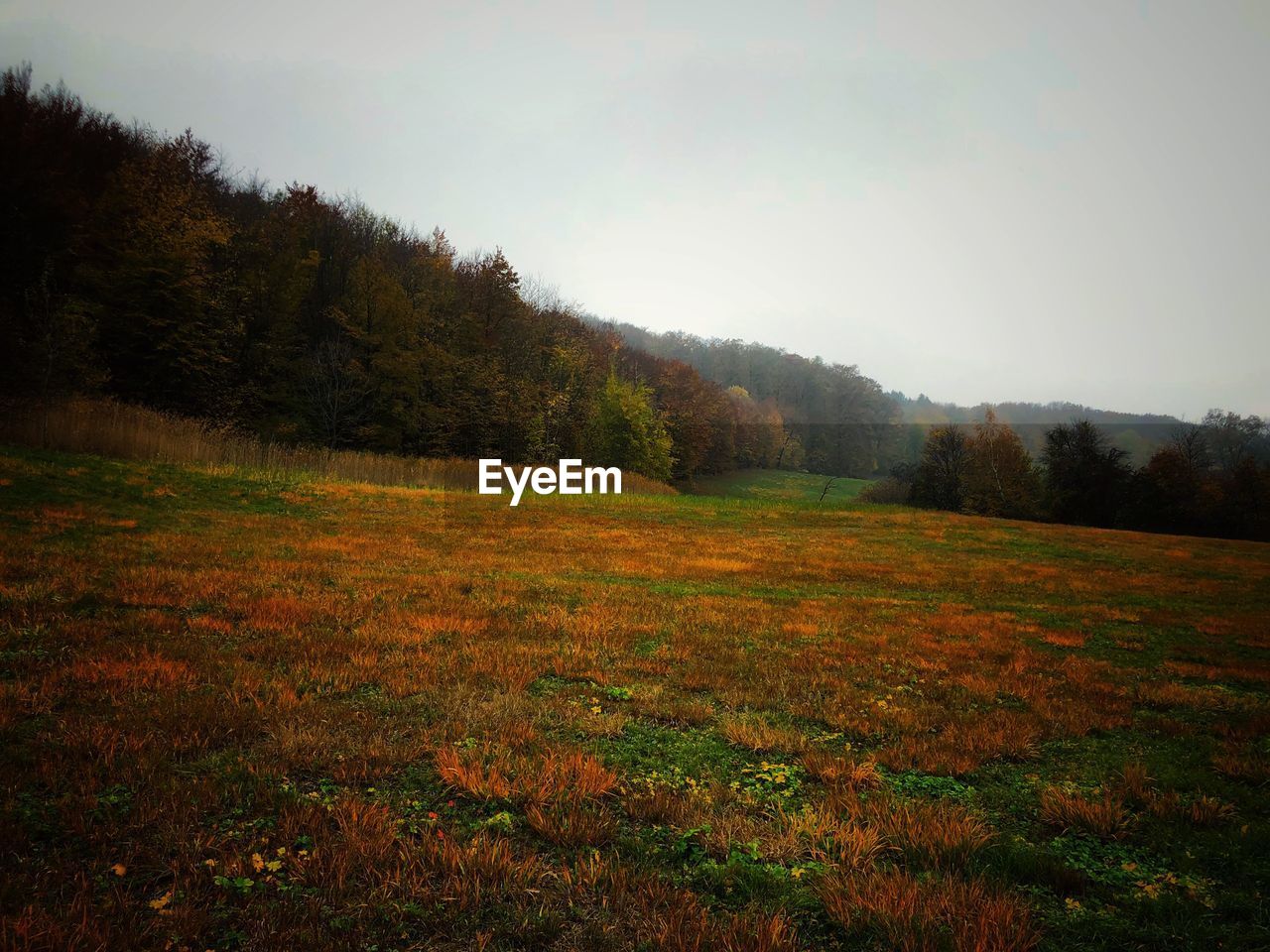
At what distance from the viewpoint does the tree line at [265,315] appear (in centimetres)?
2947

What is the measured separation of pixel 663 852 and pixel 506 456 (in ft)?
147

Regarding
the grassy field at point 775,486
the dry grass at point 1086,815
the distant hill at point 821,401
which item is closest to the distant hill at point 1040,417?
the distant hill at point 821,401

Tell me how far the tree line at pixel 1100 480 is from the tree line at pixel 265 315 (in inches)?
1267

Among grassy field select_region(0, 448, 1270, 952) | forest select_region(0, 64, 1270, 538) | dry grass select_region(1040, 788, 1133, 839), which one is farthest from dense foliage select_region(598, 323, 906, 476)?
dry grass select_region(1040, 788, 1133, 839)

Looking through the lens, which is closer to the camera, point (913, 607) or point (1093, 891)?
point (1093, 891)

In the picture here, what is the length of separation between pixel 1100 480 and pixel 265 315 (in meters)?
72.2

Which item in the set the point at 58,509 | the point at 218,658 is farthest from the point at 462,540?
the point at 218,658

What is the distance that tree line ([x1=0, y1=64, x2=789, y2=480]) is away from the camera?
29469mm

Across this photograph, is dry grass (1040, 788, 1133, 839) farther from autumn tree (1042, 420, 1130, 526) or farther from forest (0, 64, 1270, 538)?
autumn tree (1042, 420, 1130, 526)

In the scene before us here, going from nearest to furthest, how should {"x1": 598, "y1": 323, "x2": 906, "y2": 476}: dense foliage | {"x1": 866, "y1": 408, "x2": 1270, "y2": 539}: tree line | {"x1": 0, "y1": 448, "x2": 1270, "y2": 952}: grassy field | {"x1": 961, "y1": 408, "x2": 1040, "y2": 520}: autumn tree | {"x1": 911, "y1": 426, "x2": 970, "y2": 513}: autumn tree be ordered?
{"x1": 0, "y1": 448, "x2": 1270, "y2": 952}: grassy field < {"x1": 866, "y1": 408, "x2": 1270, "y2": 539}: tree line < {"x1": 961, "y1": 408, "x2": 1040, "y2": 520}: autumn tree < {"x1": 911, "y1": 426, "x2": 970, "y2": 513}: autumn tree < {"x1": 598, "y1": 323, "x2": 906, "y2": 476}: dense foliage

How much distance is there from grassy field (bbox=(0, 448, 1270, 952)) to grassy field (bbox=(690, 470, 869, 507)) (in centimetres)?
6294

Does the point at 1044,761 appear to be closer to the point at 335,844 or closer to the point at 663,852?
the point at 663,852

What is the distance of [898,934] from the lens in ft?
8.50

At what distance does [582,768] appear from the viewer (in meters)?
4.07
